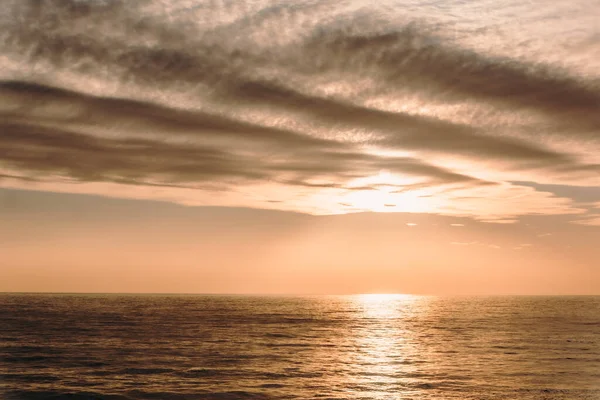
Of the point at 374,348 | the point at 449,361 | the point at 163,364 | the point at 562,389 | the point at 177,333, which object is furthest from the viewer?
the point at 177,333

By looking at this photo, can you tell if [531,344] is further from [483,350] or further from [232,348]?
[232,348]

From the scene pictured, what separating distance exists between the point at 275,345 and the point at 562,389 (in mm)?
41038

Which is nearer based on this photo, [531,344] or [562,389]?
[562,389]

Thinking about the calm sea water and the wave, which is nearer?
the wave

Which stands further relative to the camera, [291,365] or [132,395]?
[291,365]

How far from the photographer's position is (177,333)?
96.2m

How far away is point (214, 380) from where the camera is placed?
53469 millimetres

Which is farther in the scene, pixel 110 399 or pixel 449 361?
pixel 449 361

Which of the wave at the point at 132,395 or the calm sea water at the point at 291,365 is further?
the calm sea water at the point at 291,365

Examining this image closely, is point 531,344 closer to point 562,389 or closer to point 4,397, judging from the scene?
point 562,389

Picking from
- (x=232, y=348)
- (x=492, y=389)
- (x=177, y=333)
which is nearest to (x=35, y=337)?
(x=177, y=333)

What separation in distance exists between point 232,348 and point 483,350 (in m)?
32.9

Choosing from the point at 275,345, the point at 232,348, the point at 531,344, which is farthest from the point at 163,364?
the point at 531,344

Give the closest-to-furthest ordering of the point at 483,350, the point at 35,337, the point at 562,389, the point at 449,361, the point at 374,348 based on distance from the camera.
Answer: the point at 562,389 < the point at 449,361 < the point at 483,350 < the point at 374,348 < the point at 35,337
